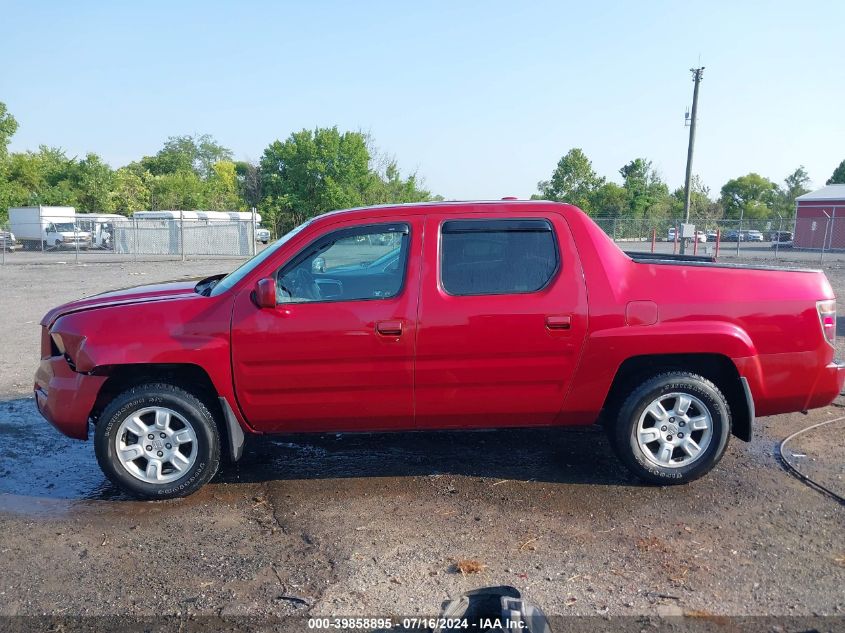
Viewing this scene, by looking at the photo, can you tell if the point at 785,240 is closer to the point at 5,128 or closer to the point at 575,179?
the point at 575,179

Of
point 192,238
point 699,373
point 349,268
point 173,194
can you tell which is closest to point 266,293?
point 349,268

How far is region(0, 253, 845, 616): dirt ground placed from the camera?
3172 mm

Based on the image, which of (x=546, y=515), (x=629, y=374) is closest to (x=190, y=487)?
(x=546, y=515)

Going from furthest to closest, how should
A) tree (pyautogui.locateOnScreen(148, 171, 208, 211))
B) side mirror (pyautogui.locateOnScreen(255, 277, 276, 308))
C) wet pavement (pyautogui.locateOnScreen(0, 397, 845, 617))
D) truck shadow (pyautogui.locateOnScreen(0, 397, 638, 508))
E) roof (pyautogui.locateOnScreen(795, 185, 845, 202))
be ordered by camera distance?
tree (pyautogui.locateOnScreen(148, 171, 208, 211)) < roof (pyautogui.locateOnScreen(795, 185, 845, 202)) < truck shadow (pyautogui.locateOnScreen(0, 397, 638, 508)) < side mirror (pyautogui.locateOnScreen(255, 277, 276, 308)) < wet pavement (pyautogui.locateOnScreen(0, 397, 845, 617))

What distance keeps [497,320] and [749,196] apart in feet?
295

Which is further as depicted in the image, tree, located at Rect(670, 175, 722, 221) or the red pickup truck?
tree, located at Rect(670, 175, 722, 221)

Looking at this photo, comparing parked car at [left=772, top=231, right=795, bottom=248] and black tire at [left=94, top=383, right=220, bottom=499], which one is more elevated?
parked car at [left=772, top=231, right=795, bottom=248]

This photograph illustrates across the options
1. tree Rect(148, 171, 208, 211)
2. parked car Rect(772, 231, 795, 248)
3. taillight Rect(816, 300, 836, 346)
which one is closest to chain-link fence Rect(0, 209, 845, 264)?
parked car Rect(772, 231, 795, 248)

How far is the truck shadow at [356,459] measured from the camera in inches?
183

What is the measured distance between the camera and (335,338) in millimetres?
4137

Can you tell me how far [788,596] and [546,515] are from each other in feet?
4.33

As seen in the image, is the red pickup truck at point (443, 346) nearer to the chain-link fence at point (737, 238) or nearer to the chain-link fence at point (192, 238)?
the chain-link fence at point (737, 238)

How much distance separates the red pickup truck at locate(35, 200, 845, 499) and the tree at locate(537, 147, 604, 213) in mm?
48771

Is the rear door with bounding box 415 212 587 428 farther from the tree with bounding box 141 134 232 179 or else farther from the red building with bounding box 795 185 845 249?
the tree with bounding box 141 134 232 179
